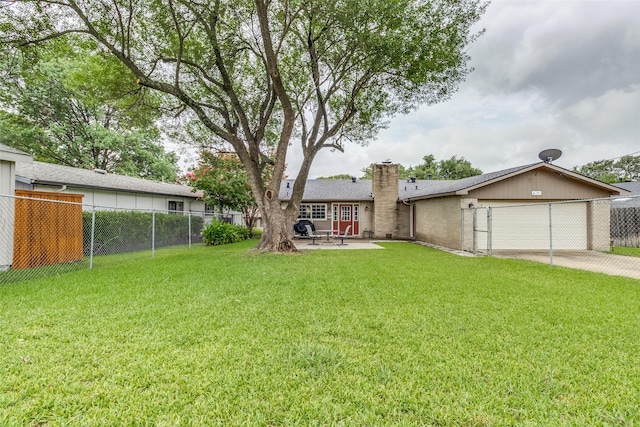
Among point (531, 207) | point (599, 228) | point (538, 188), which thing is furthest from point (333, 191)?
point (599, 228)

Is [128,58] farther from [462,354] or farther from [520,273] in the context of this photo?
[520,273]

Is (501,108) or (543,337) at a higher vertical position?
(501,108)

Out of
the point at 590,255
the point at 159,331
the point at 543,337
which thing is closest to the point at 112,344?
the point at 159,331

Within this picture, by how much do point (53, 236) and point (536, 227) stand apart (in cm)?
1606

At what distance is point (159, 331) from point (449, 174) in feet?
133

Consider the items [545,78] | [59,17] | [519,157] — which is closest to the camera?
[59,17]

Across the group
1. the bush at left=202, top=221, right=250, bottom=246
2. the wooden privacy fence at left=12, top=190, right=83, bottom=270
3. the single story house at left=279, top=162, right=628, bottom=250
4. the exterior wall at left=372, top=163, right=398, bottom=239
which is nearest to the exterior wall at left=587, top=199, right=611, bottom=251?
the single story house at left=279, top=162, right=628, bottom=250

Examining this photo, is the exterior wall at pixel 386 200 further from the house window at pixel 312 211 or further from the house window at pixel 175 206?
the house window at pixel 175 206

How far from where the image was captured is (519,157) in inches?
1080

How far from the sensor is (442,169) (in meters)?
38.7

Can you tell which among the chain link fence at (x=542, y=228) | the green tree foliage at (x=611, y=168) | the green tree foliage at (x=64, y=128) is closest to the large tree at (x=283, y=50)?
the green tree foliage at (x=64, y=128)

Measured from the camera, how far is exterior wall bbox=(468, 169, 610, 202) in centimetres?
1104

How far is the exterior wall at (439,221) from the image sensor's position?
1157 centimetres

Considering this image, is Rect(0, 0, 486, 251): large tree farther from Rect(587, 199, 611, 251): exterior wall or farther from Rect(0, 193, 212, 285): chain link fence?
Rect(587, 199, 611, 251): exterior wall
